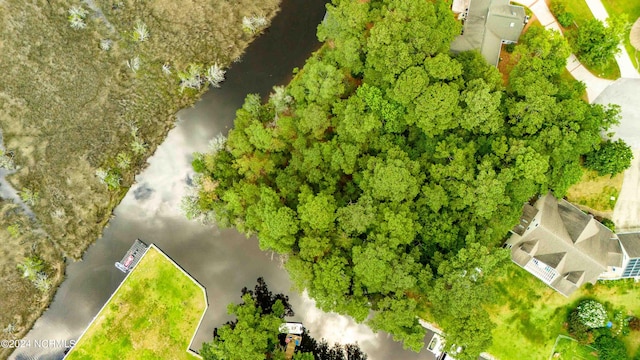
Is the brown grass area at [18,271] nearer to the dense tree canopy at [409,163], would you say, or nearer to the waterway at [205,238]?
the waterway at [205,238]

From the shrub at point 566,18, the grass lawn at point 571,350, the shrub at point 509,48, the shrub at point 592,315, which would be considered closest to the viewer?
the shrub at point 592,315

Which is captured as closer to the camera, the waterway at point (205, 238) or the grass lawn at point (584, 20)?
the grass lawn at point (584, 20)

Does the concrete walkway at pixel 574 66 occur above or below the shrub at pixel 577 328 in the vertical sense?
above

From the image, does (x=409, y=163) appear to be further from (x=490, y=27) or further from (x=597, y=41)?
(x=597, y=41)

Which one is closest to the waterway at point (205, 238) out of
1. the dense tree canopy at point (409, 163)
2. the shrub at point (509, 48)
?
the dense tree canopy at point (409, 163)

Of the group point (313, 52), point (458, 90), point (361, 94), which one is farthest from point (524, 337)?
point (313, 52)

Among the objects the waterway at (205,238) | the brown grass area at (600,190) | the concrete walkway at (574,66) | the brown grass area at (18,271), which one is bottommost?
the brown grass area at (18,271)

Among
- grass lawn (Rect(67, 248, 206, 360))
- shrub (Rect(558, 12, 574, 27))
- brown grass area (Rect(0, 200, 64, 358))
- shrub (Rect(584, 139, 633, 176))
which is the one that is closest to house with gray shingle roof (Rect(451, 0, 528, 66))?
shrub (Rect(558, 12, 574, 27))
